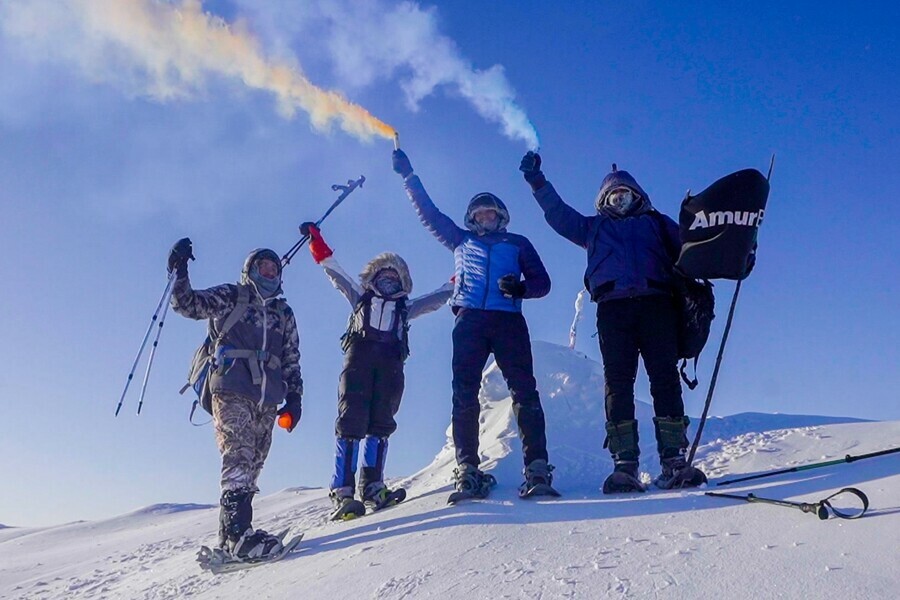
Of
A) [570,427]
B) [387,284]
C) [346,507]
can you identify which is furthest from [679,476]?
[570,427]

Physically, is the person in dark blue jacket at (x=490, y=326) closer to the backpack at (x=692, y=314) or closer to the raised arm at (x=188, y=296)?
the backpack at (x=692, y=314)

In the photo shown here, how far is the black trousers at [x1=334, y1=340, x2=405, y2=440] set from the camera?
5.40 meters

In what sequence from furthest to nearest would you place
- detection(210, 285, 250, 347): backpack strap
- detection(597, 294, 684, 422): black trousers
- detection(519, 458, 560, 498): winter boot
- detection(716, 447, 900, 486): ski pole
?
detection(210, 285, 250, 347): backpack strap, detection(597, 294, 684, 422): black trousers, detection(519, 458, 560, 498): winter boot, detection(716, 447, 900, 486): ski pole

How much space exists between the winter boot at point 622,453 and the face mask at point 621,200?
1.61 metres

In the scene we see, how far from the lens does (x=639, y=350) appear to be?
493cm

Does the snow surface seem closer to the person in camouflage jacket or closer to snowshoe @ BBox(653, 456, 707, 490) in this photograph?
snowshoe @ BBox(653, 456, 707, 490)

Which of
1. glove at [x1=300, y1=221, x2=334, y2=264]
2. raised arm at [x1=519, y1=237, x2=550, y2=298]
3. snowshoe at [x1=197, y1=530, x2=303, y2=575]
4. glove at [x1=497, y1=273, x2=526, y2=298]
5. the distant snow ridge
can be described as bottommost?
snowshoe at [x1=197, y1=530, x2=303, y2=575]

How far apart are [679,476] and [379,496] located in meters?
2.19

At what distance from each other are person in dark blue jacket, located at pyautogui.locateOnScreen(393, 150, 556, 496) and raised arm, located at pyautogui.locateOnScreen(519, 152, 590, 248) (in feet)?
1.07

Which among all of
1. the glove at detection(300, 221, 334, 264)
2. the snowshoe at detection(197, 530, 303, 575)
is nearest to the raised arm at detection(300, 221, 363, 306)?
the glove at detection(300, 221, 334, 264)

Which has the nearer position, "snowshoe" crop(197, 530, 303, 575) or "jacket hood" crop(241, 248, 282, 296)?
"snowshoe" crop(197, 530, 303, 575)

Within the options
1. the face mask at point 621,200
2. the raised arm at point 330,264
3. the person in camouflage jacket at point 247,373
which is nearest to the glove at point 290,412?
the person in camouflage jacket at point 247,373

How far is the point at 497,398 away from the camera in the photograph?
29.4ft

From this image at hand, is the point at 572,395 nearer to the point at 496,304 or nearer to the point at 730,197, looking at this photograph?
the point at 496,304
